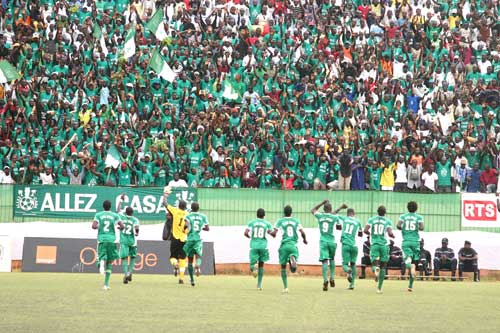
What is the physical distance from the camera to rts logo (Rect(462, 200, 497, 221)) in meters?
32.9

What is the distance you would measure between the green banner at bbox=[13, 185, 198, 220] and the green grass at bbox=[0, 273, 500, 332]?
398 centimetres

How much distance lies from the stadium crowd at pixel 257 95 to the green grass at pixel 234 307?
5165 mm

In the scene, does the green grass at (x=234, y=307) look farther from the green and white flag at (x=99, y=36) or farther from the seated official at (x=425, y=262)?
the green and white flag at (x=99, y=36)

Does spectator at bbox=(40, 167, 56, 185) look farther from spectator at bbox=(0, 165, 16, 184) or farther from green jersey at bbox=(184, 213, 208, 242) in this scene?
green jersey at bbox=(184, 213, 208, 242)

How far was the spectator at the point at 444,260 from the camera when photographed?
108ft

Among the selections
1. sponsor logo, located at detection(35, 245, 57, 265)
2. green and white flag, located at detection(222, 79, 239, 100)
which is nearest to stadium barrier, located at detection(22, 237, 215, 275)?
sponsor logo, located at detection(35, 245, 57, 265)

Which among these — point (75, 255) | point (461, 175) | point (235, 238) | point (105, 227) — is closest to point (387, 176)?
point (461, 175)

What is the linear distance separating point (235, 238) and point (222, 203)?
3.65 ft

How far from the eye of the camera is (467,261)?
108 ft

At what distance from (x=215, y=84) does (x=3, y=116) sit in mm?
7047

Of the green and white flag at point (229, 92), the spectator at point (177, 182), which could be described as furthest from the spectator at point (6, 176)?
the green and white flag at point (229, 92)

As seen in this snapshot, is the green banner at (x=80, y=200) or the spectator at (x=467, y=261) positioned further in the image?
the green banner at (x=80, y=200)

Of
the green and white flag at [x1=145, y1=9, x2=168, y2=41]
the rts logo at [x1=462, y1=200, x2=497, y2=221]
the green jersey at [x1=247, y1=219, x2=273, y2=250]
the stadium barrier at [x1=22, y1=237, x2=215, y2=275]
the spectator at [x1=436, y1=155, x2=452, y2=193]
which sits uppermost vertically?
the green and white flag at [x1=145, y1=9, x2=168, y2=41]

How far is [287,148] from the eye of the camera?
34.3 m
